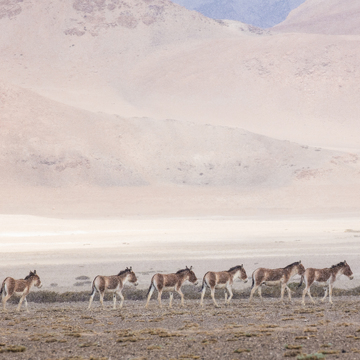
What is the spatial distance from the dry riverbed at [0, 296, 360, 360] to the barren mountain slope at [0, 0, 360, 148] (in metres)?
88.1

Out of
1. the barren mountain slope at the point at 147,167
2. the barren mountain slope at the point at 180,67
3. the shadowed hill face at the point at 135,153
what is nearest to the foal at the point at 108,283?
the barren mountain slope at the point at 147,167

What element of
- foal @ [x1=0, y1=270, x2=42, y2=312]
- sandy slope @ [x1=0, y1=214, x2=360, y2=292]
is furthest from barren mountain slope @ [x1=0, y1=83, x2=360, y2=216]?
foal @ [x1=0, y1=270, x2=42, y2=312]

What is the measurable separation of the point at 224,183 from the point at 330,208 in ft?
59.9

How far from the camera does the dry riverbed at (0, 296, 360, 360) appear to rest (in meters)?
10.1

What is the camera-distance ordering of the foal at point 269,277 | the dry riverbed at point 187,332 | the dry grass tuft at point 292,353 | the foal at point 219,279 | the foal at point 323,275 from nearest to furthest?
the dry grass tuft at point 292,353 → the dry riverbed at point 187,332 → the foal at point 219,279 → the foal at point 269,277 → the foal at point 323,275

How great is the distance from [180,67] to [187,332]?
13061 cm

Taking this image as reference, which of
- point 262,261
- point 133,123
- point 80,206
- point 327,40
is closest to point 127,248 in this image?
point 262,261

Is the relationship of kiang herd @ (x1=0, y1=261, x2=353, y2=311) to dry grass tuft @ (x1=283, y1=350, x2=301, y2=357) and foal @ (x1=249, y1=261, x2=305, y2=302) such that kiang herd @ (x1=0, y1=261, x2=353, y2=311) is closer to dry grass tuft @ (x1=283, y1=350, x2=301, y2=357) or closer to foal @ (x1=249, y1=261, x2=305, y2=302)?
foal @ (x1=249, y1=261, x2=305, y2=302)

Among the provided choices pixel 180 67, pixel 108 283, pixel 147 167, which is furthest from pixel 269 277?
pixel 180 67

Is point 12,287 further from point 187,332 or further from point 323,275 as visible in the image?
point 323,275

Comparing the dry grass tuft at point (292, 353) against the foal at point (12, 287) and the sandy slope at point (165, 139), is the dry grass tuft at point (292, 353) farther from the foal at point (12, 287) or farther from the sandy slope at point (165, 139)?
the sandy slope at point (165, 139)

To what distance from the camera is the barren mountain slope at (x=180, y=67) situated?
11506cm

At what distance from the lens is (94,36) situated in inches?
5979

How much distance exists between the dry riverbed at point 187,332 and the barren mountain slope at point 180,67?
88.1 m
